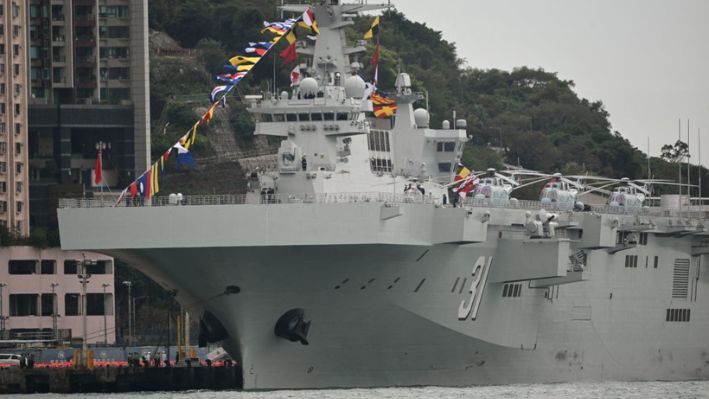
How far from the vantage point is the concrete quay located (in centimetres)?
5525

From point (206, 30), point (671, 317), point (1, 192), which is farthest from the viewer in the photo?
point (206, 30)

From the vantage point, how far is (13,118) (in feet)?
265

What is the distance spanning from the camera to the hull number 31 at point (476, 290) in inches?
2014

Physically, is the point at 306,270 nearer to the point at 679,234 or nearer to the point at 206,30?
the point at 679,234

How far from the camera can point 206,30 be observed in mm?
103312

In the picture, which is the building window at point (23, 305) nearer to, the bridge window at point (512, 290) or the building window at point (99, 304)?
the building window at point (99, 304)

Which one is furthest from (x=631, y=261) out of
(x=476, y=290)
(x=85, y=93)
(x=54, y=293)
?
(x=85, y=93)

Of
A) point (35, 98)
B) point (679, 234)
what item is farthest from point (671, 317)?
point (35, 98)

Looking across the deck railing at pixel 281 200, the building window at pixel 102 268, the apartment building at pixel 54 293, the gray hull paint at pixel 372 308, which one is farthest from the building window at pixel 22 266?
the gray hull paint at pixel 372 308

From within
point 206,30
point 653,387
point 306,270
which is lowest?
point 653,387

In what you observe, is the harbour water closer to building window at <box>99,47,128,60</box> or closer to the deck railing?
the deck railing

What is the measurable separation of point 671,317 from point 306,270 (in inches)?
687

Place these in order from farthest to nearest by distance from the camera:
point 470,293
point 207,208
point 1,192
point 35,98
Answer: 1. point 35,98
2. point 1,192
3. point 470,293
4. point 207,208

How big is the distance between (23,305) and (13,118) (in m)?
9.94
